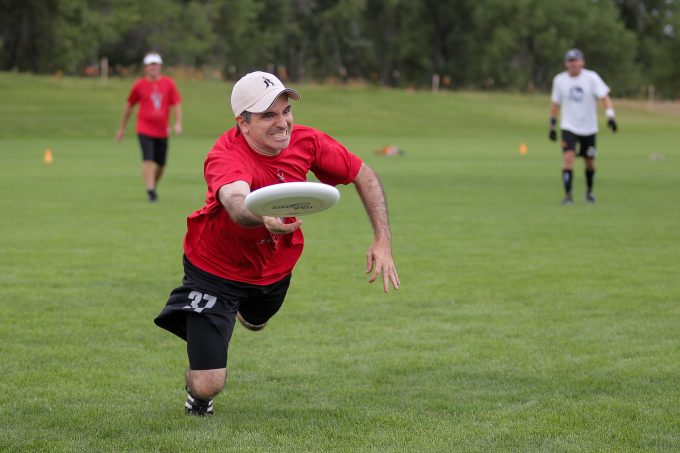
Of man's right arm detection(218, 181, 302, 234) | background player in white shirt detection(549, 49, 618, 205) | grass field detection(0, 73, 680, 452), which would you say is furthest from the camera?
background player in white shirt detection(549, 49, 618, 205)

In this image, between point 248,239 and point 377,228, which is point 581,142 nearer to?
point 377,228

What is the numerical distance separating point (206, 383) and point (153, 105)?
12846mm

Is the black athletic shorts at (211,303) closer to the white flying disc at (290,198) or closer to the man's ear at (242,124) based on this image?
the man's ear at (242,124)

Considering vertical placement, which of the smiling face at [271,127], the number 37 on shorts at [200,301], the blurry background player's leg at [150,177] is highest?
the smiling face at [271,127]

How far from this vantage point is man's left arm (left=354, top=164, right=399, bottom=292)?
19.2 feet

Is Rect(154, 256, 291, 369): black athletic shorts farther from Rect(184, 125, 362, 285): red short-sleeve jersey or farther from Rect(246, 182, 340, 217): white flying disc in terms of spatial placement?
Rect(246, 182, 340, 217): white flying disc

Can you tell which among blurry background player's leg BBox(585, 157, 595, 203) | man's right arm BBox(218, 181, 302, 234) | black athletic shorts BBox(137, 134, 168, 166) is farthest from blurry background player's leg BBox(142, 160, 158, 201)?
man's right arm BBox(218, 181, 302, 234)

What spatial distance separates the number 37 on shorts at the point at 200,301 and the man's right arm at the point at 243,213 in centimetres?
91

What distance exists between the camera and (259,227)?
5.84m

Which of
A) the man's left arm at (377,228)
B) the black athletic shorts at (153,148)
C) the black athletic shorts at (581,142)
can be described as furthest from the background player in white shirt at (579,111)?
the man's left arm at (377,228)

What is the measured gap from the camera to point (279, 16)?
93750mm

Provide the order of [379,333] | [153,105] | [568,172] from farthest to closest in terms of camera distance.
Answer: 1. [568,172]
2. [153,105]
3. [379,333]

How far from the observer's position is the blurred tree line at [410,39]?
82.3m

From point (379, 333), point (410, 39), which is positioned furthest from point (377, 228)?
point (410, 39)
